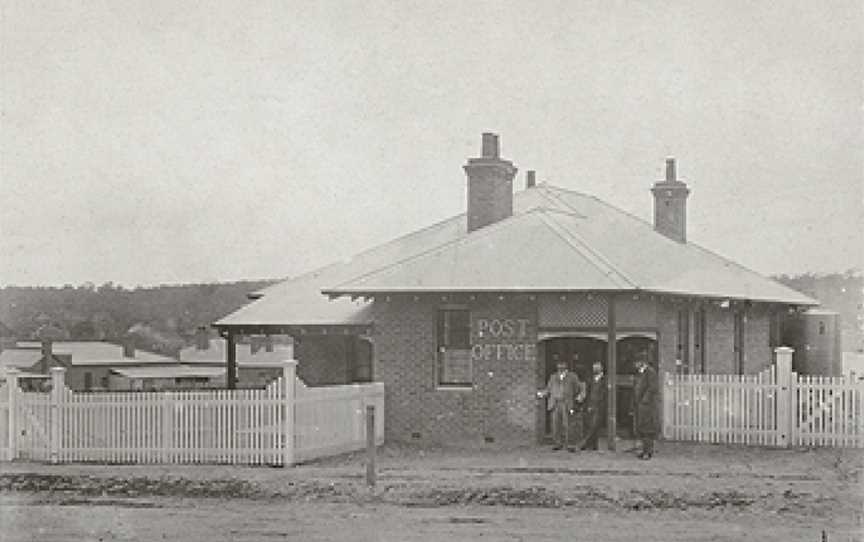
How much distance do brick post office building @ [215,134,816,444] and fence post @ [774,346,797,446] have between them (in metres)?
2.25

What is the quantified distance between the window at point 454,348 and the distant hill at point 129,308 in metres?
67.4

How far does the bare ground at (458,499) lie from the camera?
13312mm

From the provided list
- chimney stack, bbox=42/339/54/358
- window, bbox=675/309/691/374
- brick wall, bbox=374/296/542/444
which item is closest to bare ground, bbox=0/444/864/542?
brick wall, bbox=374/296/542/444

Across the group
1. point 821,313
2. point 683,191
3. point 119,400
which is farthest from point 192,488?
point 821,313

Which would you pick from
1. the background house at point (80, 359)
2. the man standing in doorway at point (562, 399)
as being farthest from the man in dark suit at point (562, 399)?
the background house at point (80, 359)

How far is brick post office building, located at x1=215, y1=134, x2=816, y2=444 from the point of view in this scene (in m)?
22.0

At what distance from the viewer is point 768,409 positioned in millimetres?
21172

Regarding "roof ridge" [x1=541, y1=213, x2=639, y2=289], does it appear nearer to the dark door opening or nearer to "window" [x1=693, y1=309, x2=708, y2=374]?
the dark door opening

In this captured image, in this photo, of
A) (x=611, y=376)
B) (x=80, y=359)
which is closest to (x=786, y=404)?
(x=611, y=376)

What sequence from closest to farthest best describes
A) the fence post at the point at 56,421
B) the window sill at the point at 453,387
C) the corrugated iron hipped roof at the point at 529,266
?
the fence post at the point at 56,421 < the corrugated iron hipped roof at the point at 529,266 < the window sill at the point at 453,387

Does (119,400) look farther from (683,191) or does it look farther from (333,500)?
(683,191)

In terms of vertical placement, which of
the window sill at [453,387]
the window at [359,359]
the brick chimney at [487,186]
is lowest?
the window sill at [453,387]

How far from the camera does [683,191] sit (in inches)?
1252

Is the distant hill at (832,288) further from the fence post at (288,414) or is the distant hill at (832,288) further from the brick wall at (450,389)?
the fence post at (288,414)
